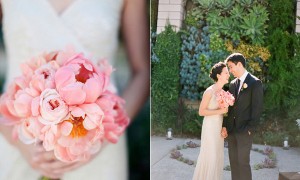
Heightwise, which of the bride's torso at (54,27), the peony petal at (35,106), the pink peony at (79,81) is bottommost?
the peony petal at (35,106)

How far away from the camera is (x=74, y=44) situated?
2695 mm

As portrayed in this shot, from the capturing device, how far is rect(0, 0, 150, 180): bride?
268cm

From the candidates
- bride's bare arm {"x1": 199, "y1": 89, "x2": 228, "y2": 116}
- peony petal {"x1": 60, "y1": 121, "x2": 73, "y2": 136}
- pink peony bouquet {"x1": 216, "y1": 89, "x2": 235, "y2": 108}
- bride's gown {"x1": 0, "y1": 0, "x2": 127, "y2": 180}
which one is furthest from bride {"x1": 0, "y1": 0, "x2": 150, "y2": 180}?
pink peony bouquet {"x1": 216, "y1": 89, "x2": 235, "y2": 108}

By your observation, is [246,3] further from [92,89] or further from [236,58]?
[92,89]

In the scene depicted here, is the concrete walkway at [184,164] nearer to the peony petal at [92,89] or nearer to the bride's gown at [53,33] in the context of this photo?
the bride's gown at [53,33]

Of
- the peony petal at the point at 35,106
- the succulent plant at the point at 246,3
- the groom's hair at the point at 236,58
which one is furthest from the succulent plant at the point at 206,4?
the peony petal at the point at 35,106

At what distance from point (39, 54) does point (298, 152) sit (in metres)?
1.97

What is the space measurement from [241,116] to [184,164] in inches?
20.9

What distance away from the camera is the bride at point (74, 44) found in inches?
105

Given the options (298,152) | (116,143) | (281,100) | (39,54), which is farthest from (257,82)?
(39,54)

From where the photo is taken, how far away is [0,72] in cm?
272

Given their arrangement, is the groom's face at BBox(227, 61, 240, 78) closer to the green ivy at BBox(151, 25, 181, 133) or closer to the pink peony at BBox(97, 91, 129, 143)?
the green ivy at BBox(151, 25, 181, 133)

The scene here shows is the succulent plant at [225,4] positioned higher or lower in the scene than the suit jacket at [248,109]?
higher

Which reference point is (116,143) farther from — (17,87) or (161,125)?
(17,87)
